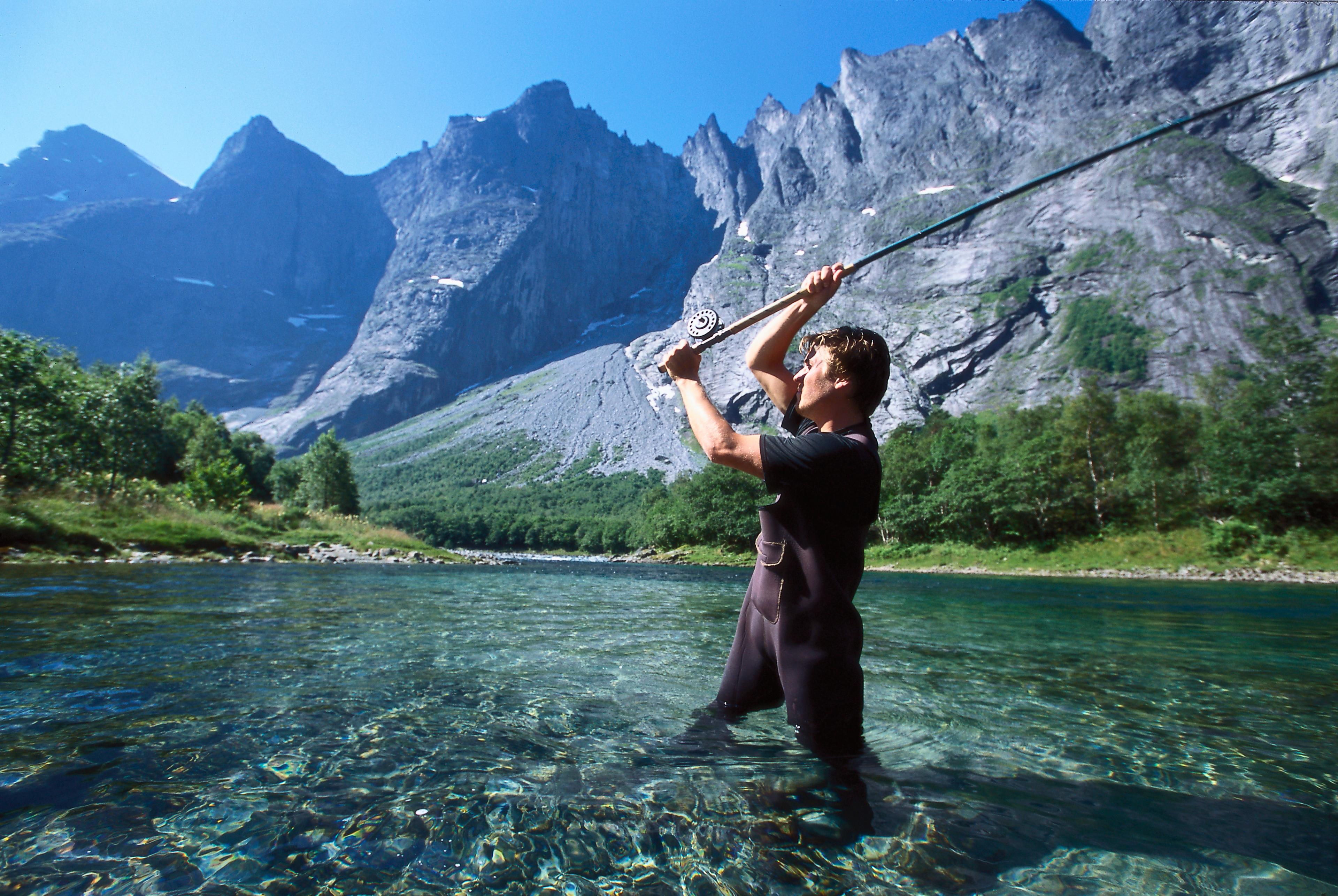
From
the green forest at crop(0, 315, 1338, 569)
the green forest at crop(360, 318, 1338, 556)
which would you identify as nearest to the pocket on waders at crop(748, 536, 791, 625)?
the green forest at crop(0, 315, 1338, 569)

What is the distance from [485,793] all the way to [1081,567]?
4687 centimetres

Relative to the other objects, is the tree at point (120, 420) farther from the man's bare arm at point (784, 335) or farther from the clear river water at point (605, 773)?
the man's bare arm at point (784, 335)

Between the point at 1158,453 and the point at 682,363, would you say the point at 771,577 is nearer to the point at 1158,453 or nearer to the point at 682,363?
the point at 682,363

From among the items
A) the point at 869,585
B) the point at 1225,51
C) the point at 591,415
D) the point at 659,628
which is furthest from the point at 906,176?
→ the point at 659,628

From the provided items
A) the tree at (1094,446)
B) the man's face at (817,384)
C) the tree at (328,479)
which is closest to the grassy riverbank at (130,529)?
the man's face at (817,384)

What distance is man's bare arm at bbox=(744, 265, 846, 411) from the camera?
137 inches

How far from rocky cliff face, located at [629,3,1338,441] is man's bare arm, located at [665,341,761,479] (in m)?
105

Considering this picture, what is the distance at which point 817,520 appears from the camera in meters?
3.10

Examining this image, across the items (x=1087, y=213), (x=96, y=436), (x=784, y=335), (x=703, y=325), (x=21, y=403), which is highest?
(x=1087, y=213)

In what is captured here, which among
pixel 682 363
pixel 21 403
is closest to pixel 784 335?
pixel 682 363

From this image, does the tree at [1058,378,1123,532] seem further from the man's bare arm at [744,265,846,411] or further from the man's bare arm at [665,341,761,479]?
the man's bare arm at [665,341,761,479]

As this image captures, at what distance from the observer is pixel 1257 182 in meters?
130

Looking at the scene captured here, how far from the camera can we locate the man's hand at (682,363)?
3443 millimetres

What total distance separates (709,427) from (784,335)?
820mm
